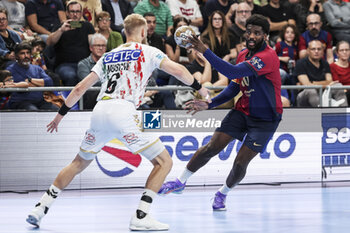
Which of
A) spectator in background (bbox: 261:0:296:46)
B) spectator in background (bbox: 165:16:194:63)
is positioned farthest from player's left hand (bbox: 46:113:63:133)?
spectator in background (bbox: 261:0:296:46)

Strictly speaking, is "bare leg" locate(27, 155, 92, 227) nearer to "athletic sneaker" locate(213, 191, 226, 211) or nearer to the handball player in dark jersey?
the handball player in dark jersey

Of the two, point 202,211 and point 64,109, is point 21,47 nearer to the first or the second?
point 64,109

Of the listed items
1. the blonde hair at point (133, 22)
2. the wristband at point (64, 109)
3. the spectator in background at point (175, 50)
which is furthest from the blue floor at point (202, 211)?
the spectator in background at point (175, 50)

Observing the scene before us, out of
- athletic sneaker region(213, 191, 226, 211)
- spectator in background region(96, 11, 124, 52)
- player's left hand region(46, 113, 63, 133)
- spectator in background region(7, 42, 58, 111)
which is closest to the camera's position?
player's left hand region(46, 113, 63, 133)

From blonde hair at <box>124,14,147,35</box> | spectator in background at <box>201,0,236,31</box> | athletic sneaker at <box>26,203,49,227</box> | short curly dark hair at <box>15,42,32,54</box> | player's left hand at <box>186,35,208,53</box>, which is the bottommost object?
athletic sneaker at <box>26,203,49,227</box>

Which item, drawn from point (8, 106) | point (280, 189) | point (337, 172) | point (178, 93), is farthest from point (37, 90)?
point (337, 172)

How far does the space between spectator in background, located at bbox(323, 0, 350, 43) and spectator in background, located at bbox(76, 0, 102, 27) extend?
5484mm

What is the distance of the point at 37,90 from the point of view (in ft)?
33.6

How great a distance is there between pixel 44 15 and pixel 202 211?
652 centimetres

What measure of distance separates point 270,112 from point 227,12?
7039 millimetres

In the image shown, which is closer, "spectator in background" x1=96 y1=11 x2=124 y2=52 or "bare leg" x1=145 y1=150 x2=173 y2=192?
"bare leg" x1=145 y1=150 x2=173 y2=192

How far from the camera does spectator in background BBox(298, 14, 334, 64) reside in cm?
1410

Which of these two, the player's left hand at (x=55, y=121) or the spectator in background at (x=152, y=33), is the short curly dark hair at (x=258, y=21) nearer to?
the player's left hand at (x=55, y=121)

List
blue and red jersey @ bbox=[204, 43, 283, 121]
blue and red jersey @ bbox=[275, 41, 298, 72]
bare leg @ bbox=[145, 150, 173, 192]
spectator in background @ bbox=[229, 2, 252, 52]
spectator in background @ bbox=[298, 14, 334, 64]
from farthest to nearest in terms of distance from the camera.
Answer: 1. spectator in background @ bbox=[298, 14, 334, 64]
2. spectator in background @ bbox=[229, 2, 252, 52]
3. blue and red jersey @ bbox=[275, 41, 298, 72]
4. blue and red jersey @ bbox=[204, 43, 283, 121]
5. bare leg @ bbox=[145, 150, 173, 192]
